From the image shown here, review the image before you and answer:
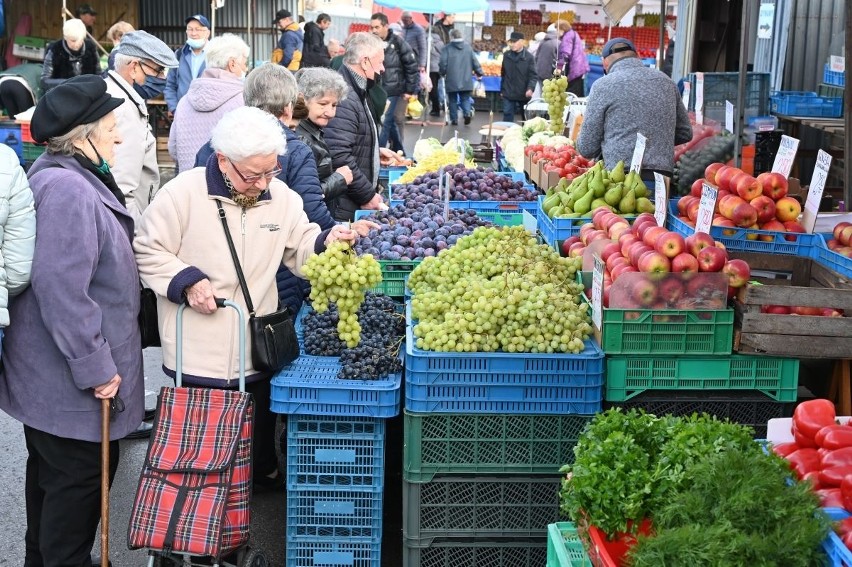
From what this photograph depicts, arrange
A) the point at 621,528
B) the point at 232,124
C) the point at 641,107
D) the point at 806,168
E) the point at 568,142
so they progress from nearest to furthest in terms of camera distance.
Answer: the point at 621,528 < the point at 232,124 < the point at 641,107 < the point at 568,142 < the point at 806,168

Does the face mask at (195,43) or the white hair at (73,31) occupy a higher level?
the white hair at (73,31)

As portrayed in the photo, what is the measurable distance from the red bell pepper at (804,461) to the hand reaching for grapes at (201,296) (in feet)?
7.11

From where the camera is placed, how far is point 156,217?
3961 millimetres

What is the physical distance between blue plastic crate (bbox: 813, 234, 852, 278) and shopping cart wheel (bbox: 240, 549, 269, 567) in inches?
109

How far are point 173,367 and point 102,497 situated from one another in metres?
0.63

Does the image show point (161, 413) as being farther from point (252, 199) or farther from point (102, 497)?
point (252, 199)

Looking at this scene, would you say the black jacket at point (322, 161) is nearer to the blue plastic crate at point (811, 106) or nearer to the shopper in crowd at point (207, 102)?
the shopper in crowd at point (207, 102)

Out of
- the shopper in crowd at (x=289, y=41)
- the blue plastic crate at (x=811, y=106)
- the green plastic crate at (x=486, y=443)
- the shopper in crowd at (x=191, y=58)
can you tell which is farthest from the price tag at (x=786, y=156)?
the shopper in crowd at (x=289, y=41)

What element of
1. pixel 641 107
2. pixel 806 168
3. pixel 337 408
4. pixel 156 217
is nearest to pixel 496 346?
pixel 337 408

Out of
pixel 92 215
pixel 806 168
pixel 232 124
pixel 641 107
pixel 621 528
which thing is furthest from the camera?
pixel 806 168

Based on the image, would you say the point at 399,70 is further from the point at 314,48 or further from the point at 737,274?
the point at 737,274

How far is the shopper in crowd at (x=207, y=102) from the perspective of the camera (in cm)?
684

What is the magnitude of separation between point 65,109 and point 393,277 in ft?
6.74

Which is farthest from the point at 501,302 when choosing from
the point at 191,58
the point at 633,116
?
the point at 191,58
